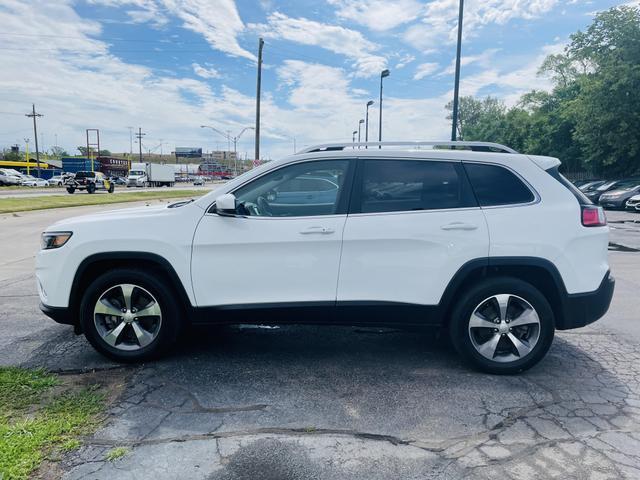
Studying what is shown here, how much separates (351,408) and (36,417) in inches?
83.0

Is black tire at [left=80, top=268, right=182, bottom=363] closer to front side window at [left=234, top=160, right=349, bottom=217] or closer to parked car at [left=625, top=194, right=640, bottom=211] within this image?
front side window at [left=234, top=160, right=349, bottom=217]

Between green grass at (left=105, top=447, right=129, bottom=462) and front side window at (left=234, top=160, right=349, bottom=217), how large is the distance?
1873 mm

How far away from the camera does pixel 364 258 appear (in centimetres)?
364

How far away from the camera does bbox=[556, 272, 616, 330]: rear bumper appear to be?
3.68m

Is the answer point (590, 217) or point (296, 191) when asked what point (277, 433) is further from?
point (590, 217)

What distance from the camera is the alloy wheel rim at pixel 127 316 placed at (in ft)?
12.5

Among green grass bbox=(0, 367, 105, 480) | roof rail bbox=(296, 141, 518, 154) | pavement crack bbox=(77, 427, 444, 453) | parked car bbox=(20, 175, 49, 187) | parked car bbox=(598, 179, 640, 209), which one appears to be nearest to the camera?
green grass bbox=(0, 367, 105, 480)

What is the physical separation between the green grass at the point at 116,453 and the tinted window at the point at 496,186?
10.0ft

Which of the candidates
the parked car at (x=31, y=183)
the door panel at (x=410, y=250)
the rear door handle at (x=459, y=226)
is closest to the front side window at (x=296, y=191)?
the door panel at (x=410, y=250)

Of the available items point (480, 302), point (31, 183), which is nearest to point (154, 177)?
point (31, 183)

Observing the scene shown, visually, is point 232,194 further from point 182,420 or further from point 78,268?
point 182,420

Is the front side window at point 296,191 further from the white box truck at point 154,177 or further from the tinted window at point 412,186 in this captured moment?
the white box truck at point 154,177

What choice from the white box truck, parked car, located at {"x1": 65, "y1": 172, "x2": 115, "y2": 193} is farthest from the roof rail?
the white box truck

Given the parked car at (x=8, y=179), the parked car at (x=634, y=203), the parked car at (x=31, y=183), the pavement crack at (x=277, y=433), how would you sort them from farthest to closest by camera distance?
the parked car at (x=31, y=183) → the parked car at (x=8, y=179) → the parked car at (x=634, y=203) → the pavement crack at (x=277, y=433)
